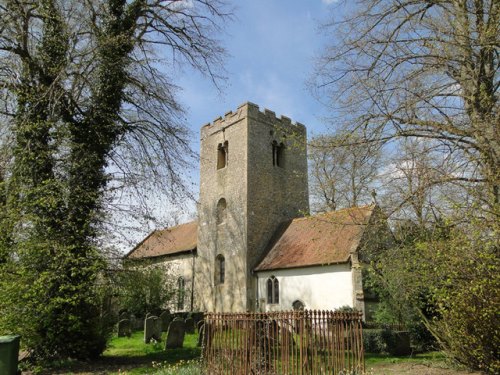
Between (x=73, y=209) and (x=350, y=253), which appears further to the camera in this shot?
(x=350, y=253)

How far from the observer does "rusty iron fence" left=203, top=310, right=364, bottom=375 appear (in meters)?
7.47

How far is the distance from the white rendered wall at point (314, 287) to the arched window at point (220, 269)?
10.9 ft

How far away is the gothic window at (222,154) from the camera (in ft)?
87.2

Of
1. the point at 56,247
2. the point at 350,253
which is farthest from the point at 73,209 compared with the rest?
the point at 350,253

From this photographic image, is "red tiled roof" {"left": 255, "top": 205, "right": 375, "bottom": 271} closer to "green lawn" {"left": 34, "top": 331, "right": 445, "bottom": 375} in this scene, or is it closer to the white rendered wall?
the white rendered wall

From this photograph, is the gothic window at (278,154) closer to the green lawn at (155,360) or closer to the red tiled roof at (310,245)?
the red tiled roof at (310,245)

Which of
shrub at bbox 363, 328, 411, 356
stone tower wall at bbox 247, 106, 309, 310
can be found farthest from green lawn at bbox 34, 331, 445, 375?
stone tower wall at bbox 247, 106, 309, 310

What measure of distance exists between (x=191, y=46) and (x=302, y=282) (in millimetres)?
11978

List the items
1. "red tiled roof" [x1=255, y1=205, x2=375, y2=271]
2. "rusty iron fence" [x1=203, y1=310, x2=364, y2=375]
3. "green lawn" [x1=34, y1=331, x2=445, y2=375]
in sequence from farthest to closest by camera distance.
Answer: "red tiled roof" [x1=255, y1=205, x2=375, y2=271], "green lawn" [x1=34, y1=331, x2=445, y2=375], "rusty iron fence" [x1=203, y1=310, x2=364, y2=375]

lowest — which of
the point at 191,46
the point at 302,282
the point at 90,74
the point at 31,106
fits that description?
the point at 302,282

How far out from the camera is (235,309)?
23.0 meters

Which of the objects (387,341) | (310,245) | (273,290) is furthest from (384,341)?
(273,290)

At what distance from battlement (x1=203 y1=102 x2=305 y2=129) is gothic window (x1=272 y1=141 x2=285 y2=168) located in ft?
4.84

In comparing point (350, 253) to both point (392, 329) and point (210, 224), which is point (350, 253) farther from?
point (210, 224)
